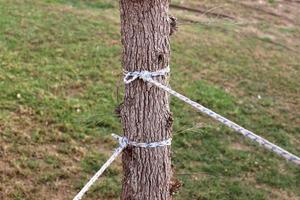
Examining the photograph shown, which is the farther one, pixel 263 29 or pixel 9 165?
pixel 263 29

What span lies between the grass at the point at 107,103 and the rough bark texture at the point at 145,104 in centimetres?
53

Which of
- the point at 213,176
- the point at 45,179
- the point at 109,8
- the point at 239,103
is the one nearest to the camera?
the point at 45,179

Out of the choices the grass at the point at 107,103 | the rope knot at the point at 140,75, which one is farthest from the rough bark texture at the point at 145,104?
the grass at the point at 107,103

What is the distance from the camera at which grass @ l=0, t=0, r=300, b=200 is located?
14.7 feet

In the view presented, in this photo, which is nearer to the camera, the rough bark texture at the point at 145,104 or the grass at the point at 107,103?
the rough bark texture at the point at 145,104

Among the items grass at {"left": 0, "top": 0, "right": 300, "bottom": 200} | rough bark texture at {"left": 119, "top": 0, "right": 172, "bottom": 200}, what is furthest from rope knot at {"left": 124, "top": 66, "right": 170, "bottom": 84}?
grass at {"left": 0, "top": 0, "right": 300, "bottom": 200}

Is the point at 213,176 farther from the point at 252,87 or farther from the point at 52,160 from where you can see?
the point at 252,87

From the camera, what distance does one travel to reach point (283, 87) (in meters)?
6.64

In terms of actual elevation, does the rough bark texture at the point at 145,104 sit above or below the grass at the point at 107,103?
above

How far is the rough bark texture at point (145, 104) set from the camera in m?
2.33

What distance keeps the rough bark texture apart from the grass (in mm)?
533

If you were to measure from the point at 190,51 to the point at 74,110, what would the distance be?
7.97 ft

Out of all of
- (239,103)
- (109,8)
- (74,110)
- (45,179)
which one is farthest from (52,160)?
(109,8)

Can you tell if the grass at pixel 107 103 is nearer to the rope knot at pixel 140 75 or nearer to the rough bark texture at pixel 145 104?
the rough bark texture at pixel 145 104
